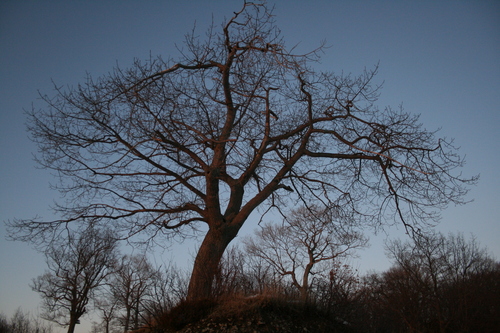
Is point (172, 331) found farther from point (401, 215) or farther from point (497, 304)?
point (497, 304)

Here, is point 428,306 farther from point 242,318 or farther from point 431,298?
point 242,318

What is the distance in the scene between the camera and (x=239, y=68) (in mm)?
8500

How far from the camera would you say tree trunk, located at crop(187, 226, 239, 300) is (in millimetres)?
6559

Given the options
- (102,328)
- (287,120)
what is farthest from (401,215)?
(102,328)

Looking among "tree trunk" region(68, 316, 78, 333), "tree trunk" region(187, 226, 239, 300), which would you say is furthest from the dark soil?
"tree trunk" region(68, 316, 78, 333)

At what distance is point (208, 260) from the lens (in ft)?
23.2

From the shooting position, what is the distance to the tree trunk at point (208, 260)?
656cm

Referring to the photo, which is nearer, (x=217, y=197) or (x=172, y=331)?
(x=172, y=331)

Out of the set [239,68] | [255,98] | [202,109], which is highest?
[239,68]

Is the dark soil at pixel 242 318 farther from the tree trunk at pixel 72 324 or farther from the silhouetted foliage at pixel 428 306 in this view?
the tree trunk at pixel 72 324

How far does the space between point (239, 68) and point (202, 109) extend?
1.49m

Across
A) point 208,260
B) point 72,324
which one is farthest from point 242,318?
point 72,324

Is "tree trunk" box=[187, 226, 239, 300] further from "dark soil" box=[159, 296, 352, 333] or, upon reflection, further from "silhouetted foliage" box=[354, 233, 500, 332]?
"silhouetted foliage" box=[354, 233, 500, 332]

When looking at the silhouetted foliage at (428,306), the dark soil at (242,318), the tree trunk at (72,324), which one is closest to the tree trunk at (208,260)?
the dark soil at (242,318)
